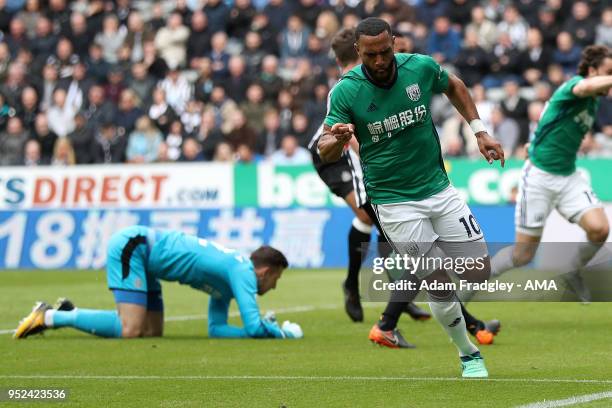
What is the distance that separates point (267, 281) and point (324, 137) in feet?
10.8

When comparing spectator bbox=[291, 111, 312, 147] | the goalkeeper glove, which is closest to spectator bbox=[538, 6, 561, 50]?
spectator bbox=[291, 111, 312, 147]

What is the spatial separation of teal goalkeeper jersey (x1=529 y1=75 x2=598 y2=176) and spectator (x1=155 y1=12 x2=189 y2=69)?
1611 cm

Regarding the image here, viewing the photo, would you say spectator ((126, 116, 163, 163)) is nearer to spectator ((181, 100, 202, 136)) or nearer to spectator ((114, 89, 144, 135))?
spectator ((114, 89, 144, 135))

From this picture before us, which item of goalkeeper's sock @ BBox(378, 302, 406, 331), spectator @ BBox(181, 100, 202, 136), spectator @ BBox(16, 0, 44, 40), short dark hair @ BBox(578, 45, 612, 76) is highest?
spectator @ BBox(16, 0, 44, 40)

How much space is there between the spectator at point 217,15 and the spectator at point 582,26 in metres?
7.60

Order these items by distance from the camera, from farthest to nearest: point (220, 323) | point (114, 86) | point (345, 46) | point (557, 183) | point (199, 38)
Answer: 1. point (199, 38)
2. point (114, 86)
3. point (557, 183)
4. point (345, 46)
5. point (220, 323)

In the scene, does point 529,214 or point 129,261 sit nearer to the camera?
point 129,261

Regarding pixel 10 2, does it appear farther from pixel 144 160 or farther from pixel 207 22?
pixel 144 160

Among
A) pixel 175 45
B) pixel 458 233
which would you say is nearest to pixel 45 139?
pixel 175 45

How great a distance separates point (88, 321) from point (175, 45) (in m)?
17.0

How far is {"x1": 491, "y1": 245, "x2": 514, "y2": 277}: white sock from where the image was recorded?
39.6ft

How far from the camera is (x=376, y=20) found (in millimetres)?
7746

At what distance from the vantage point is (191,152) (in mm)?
24391

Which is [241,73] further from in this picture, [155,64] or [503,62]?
[503,62]
